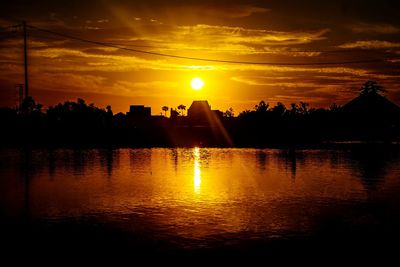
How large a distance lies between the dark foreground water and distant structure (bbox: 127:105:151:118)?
12592 centimetres

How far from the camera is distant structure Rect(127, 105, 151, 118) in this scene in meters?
157

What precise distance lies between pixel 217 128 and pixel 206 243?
320ft

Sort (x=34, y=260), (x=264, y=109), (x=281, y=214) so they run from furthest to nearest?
(x=264, y=109)
(x=281, y=214)
(x=34, y=260)

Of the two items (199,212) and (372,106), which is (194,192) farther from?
(372,106)

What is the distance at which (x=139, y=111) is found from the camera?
16038 centimetres

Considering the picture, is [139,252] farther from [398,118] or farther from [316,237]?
[398,118]

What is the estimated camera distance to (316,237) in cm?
1407

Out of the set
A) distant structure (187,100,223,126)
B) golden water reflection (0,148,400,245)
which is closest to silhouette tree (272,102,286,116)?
distant structure (187,100,223,126)

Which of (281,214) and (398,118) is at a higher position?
(398,118)

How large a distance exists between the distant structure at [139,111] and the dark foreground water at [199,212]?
4957 inches

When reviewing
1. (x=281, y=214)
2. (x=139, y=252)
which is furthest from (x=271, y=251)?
(x=281, y=214)

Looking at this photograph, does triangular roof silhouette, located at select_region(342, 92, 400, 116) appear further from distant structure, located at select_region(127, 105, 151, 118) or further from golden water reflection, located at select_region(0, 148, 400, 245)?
distant structure, located at select_region(127, 105, 151, 118)

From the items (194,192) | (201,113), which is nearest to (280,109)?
(201,113)

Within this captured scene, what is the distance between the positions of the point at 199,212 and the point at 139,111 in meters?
145
